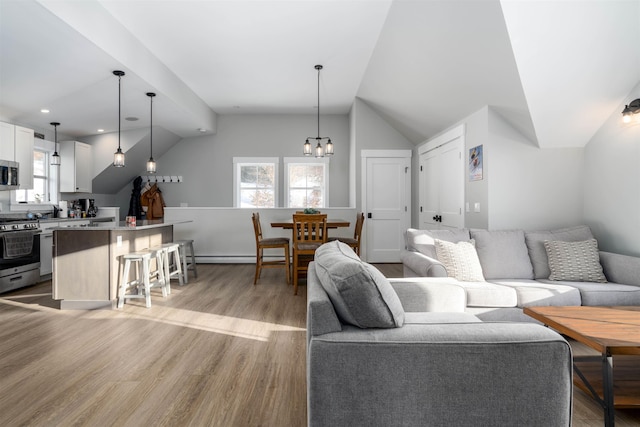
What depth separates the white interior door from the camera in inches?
244

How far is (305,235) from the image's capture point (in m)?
4.51

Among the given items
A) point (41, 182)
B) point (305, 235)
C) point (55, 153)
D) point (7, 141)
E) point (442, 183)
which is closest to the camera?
point (305, 235)

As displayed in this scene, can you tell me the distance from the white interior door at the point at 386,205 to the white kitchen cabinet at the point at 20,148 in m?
5.18

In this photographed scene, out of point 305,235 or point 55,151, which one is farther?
point 55,151

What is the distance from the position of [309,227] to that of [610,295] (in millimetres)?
2927

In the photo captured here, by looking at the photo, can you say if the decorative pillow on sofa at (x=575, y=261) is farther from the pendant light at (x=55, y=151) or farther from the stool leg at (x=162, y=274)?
the pendant light at (x=55, y=151)

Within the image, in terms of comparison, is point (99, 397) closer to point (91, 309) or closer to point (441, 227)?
point (91, 309)

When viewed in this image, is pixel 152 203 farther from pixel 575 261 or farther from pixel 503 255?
pixel 575 261

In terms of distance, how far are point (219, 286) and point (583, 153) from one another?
4.49 metres

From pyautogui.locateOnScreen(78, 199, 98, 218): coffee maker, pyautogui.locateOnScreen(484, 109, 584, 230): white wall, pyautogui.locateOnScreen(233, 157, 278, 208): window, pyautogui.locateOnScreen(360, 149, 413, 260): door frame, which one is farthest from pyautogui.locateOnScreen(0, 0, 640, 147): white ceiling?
pyautogui.locateOnScreen(233, 157, 278, 208): window

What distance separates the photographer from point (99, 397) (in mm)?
1921

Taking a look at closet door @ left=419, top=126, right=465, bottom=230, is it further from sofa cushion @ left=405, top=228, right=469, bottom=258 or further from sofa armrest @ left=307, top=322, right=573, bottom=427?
sofa armrest @ left=307, top=322, right=573, bottom=427

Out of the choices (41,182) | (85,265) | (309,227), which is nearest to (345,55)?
(309,227)

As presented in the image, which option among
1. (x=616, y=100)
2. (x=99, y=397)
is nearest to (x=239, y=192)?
(x=99, y=397)
